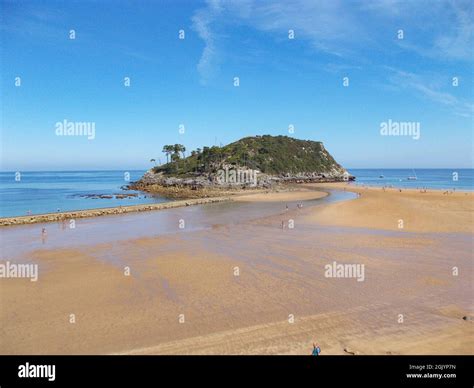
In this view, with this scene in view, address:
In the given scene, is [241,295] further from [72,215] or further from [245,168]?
[245,168]

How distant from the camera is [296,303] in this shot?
14508 mm

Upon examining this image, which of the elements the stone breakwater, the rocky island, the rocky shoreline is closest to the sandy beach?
the stone breakwater

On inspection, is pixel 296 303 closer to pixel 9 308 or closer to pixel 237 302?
pixel 237 302

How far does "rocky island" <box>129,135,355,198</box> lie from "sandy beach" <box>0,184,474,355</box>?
5336 cm

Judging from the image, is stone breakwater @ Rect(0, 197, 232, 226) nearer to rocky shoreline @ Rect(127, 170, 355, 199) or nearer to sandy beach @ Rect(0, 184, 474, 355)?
sandy beach @ Rect(0, 184, 474, 355)

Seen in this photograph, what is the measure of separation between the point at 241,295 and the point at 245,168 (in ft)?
323

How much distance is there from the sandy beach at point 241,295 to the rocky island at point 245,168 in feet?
175

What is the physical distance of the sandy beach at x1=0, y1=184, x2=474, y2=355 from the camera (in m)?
11.3

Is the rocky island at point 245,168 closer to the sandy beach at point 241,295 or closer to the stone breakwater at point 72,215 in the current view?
the stone breakwater at point 72,215

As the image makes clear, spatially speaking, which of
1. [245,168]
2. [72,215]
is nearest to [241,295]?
[72,215]

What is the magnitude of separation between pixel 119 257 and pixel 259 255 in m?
9.24
